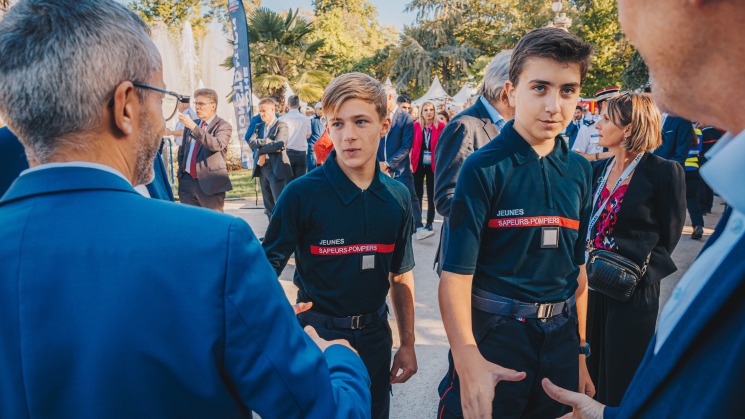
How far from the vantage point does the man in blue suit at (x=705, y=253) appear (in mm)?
685

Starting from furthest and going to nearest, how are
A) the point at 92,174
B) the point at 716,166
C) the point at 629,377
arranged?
the point at 629,377, the point at 92,174, the point at 716,166

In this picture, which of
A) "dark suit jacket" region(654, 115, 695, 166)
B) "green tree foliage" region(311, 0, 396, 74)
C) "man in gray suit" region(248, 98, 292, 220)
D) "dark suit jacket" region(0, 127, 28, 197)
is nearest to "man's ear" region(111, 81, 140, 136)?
"dark suit jacket" region(0, 127, 28, 197)

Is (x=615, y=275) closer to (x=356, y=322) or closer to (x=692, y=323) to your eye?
(x=356, y=322)

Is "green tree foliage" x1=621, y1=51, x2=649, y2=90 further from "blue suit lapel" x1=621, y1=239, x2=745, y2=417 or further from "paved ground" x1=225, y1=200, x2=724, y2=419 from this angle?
"blue suit lapel" x1=621, y1=239, x2=745, y2=417

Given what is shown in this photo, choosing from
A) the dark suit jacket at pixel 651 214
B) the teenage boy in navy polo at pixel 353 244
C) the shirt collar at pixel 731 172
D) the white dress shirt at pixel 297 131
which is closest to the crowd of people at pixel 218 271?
the shirt collar at pixel 731 172

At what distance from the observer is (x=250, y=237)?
950mm

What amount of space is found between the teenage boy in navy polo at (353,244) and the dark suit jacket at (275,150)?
18.1 ft

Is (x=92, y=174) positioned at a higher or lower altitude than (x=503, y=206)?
higher

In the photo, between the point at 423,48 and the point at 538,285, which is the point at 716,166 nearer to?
the point at 538,285

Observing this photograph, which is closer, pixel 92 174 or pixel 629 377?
pixel 92 174

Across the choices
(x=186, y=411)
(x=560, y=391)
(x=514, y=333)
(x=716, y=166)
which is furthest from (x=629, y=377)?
(x=186, y=411)

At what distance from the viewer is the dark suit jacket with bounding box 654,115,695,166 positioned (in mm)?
6547

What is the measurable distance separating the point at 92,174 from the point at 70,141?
0.09 metres

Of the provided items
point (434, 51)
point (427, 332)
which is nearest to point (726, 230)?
point (427, 332)
